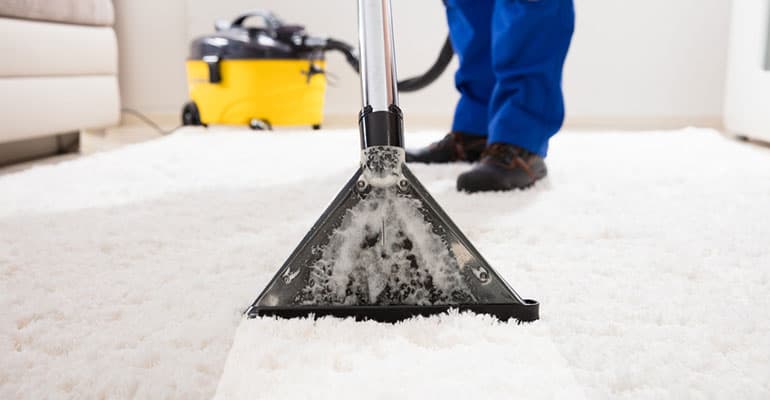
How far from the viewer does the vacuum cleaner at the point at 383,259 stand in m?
0.51

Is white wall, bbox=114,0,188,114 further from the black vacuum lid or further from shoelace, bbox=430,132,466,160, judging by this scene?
shoelace, bbox=430,132,466,160

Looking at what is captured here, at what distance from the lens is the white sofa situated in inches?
56.4

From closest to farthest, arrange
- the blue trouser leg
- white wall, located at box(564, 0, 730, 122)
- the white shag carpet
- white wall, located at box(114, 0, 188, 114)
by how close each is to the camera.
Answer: the white shag carpet, the blue trouser leg, white wall, located at box(564, 0, 730, 122), white wall, located at box(114, 0, 188, 114)

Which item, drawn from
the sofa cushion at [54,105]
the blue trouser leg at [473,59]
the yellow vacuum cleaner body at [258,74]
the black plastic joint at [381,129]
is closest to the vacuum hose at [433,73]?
the blue trouser leg at [473,59]

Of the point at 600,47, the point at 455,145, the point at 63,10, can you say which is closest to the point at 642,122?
the point at 600,47

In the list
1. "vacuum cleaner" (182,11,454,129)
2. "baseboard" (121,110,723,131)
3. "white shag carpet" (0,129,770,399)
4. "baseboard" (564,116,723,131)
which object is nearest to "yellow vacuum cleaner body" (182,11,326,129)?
"vacuum cleaner" (182,11,454,129)

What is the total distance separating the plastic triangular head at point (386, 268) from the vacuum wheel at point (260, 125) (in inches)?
71.8

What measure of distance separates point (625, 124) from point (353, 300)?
2.23m

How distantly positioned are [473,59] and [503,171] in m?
0.36

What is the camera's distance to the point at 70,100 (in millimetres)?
1648

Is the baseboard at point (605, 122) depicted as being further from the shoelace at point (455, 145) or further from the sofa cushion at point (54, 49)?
the shoelace at point (455, 145)

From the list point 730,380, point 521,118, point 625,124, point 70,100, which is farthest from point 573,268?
point 625,124

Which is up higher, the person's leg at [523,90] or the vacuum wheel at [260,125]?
the person's leg at [523,90]

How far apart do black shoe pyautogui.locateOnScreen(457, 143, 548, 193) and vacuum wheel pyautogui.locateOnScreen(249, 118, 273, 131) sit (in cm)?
129
